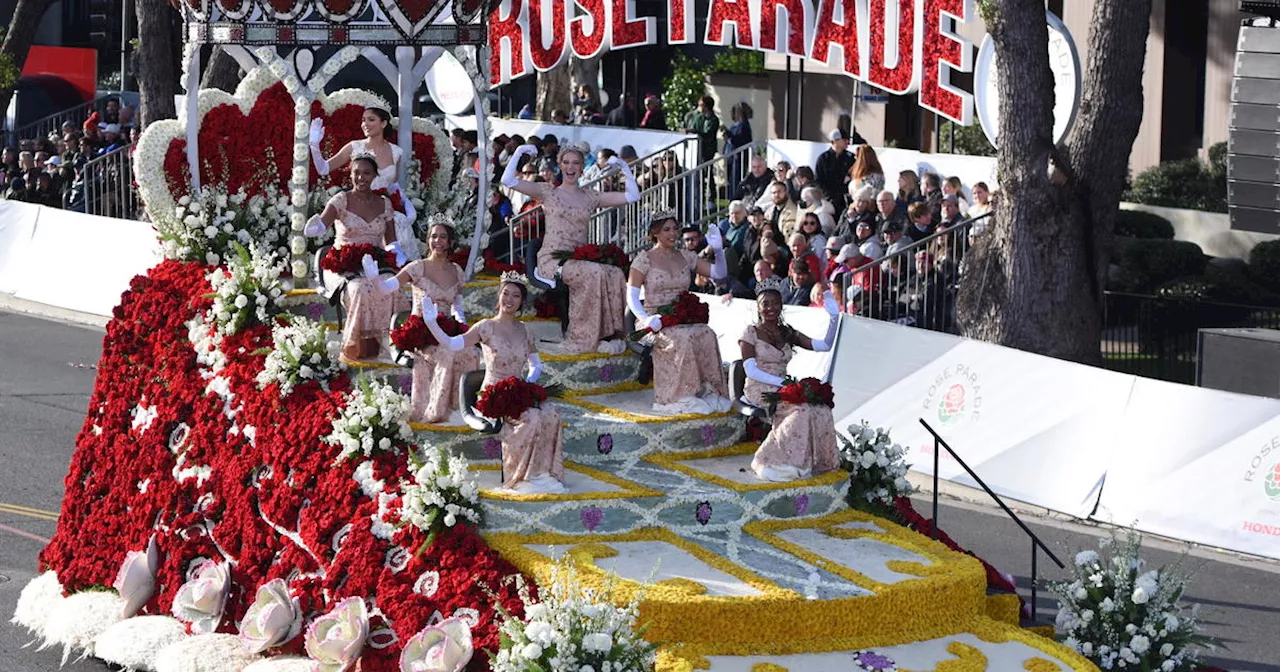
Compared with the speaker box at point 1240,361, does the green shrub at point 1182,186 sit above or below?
above

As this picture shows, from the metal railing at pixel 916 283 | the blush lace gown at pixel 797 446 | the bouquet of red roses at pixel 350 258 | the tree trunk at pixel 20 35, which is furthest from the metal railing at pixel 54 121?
the blush lace gown at pixel 797 446

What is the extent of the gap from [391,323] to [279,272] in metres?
1.32

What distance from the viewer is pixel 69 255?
3061cm

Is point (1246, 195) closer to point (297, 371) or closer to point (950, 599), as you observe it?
point (950, 599)

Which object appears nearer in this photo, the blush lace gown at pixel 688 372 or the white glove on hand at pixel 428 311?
the white glove on hand at pixel 428 311

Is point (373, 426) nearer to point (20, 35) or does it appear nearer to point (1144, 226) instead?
point (1144, 226)

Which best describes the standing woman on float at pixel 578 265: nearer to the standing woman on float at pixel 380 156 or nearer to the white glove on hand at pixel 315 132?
the standing woman on float at pixel 380 156

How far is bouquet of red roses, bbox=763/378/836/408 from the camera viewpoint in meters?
15.0

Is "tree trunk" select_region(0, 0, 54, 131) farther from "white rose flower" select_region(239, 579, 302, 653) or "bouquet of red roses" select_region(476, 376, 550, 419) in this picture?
"bouquet of red roses" select_region(476, 376, 550, 419)

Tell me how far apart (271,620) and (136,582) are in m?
1.95

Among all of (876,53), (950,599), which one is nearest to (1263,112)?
(950,599)

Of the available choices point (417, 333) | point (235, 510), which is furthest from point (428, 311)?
point (235, 510)

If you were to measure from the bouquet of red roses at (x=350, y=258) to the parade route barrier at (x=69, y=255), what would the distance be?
13.0 metres

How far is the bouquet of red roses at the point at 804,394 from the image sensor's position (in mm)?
14992
